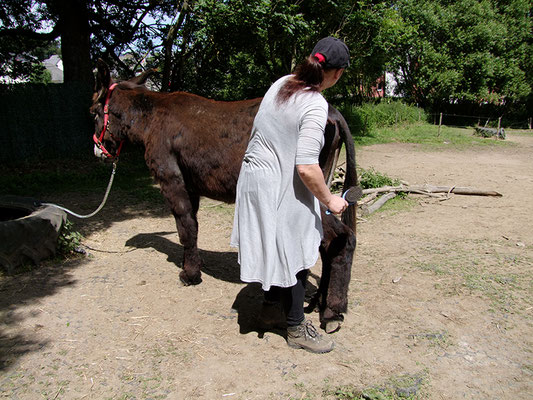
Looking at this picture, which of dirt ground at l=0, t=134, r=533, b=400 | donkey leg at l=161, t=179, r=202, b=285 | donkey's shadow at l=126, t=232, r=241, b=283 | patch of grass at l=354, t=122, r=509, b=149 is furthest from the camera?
patch of grass at l=354, t=122, r=509, b=149

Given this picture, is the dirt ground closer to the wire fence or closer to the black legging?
the black legging

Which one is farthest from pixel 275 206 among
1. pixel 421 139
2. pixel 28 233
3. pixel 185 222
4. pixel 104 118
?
pixel 421 139

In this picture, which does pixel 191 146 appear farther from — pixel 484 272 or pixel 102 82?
pixel 484 272

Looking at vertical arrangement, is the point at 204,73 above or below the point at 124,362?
above

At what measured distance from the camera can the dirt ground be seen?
2.68m

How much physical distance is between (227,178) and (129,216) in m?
3.46

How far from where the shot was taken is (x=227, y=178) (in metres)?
3.74

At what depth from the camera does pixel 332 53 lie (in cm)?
243

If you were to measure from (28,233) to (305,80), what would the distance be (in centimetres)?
339

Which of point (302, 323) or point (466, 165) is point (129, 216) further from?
point (466, 165)

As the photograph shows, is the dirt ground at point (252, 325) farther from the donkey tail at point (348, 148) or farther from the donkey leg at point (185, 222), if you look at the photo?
the donkey tail at point (348, 148)

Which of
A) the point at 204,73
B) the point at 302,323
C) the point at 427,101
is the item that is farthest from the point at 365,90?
the point at 302,323

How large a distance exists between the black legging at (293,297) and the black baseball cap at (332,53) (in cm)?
140

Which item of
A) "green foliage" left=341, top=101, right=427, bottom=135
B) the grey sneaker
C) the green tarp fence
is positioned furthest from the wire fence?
the grey sneaker
